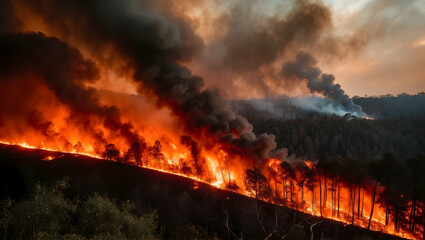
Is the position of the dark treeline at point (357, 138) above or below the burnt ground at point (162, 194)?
above

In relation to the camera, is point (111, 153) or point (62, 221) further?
point (111, 153)

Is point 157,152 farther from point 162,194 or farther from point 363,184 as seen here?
point 363,184

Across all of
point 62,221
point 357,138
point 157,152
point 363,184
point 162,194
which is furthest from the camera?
point 357,138

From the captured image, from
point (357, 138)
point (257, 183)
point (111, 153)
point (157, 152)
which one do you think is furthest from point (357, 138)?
point (111, 153)

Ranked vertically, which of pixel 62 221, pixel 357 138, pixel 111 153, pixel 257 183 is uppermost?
pixel 357 138

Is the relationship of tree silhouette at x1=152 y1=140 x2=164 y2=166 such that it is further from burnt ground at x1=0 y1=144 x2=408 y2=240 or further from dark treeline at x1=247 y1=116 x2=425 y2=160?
dark treeline at x1=247 y1=116 x2=425 y2=160

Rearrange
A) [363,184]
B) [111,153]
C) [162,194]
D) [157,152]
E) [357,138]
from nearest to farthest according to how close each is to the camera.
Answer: [363,184] → [162,194] → [157,152] → [111,153] → [357,138]

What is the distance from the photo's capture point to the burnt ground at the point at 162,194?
66500 millimetres

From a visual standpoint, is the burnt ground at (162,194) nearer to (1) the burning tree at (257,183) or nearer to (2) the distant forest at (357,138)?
(1) the burning tree at (257,183)

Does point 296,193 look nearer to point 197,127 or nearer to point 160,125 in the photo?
point 197,127

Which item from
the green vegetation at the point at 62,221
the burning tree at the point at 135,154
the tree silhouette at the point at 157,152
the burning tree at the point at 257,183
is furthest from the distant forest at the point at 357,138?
the green vegetation at the point at 62,221

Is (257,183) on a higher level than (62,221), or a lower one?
lower

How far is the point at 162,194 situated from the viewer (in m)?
83.6

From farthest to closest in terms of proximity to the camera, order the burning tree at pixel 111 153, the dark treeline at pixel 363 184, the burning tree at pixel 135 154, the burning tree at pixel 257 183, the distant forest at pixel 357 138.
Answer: the distant forest at pixel 357 138 < the burning tree at pixel 111 153 < the burning tree at pixel 135 154 < the burning tree at pixel 257 183 < the dark treeline at pixel 363 184
